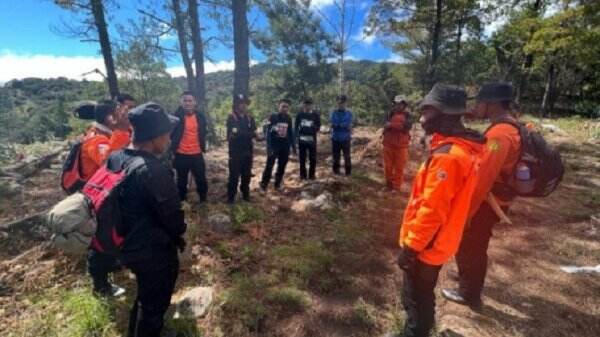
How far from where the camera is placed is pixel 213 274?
12.2 feet

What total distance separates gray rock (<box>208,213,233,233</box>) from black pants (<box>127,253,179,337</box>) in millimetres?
2335

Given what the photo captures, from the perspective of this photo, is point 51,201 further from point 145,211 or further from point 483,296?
point 483,296

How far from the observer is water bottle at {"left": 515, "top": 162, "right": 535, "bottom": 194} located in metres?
2.79

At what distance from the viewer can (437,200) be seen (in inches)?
82.7

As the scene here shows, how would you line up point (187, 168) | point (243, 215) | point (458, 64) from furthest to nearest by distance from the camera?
point (458, 64) → point (187, 168) → point (243, 215)

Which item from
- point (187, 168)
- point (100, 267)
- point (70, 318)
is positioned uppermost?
point (187, 168)

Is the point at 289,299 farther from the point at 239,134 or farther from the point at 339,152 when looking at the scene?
the point at 339,152

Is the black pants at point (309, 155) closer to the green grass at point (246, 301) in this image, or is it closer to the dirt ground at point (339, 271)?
the dirt ground at point (339, 271)

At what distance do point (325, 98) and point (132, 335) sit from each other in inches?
1129

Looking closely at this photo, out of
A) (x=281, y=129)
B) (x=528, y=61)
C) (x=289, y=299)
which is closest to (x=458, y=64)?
(x=528, y=61)

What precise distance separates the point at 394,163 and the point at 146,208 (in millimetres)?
5409

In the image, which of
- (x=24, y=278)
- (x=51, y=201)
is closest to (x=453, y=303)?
(x=24, y=278)

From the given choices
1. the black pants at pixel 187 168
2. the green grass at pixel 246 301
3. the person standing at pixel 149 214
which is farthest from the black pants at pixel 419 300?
the black pants at pixel 187 168

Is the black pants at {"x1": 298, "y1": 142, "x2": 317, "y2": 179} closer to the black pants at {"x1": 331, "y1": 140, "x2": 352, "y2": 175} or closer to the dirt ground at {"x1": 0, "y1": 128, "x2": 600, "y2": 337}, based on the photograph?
the black pants at {"x1": 331, "y1": 140, "x2": 352, "y2": 175}
